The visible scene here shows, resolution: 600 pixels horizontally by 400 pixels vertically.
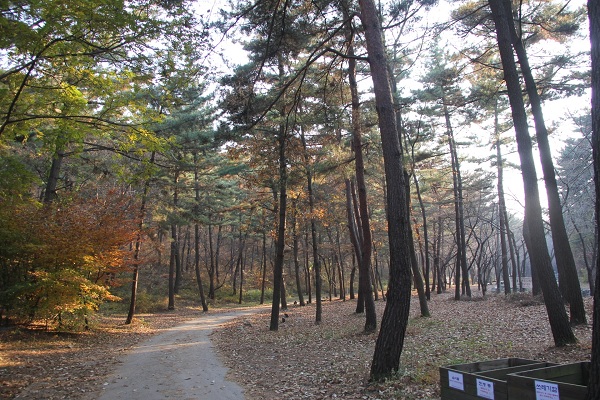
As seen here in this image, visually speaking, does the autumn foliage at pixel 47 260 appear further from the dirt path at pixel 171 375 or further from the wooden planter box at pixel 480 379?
the wooden planter box at pixel 480 379

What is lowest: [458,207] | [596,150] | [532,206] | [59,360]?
[59,360]

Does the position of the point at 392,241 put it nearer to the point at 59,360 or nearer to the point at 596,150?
the point at 596,150

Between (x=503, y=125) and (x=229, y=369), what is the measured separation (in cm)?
1683

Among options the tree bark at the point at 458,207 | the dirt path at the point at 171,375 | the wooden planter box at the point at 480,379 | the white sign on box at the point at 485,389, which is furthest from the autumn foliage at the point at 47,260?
the tree bark at the point at 458,207

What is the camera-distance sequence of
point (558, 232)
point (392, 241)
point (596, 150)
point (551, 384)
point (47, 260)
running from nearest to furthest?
point (596, 150) → point (551, 384) → point (392, 241) → point (558, 232) → point (47, 260)

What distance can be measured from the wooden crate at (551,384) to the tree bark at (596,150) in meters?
0.21

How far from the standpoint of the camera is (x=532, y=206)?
26.0ft

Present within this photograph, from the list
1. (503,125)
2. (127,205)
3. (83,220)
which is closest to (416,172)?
(503,125)

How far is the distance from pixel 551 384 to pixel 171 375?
724 cm

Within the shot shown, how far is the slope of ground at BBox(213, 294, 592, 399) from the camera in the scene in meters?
6.25

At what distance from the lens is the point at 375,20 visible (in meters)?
7.04

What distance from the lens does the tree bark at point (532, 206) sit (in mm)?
7380

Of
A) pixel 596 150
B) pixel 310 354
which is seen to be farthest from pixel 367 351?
pixel 596 150

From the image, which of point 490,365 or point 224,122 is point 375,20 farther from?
point 490,365
